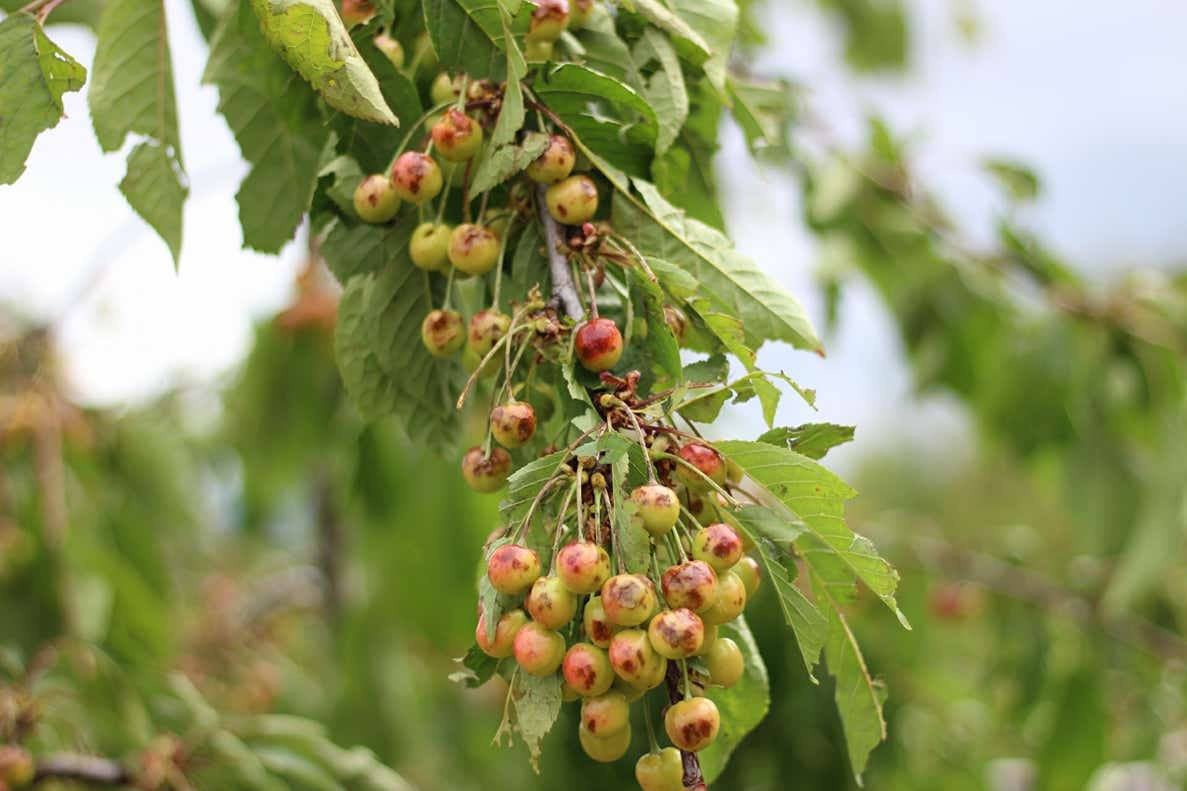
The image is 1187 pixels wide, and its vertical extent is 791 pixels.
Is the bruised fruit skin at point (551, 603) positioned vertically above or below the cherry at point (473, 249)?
below

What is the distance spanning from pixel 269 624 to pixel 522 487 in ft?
12.2

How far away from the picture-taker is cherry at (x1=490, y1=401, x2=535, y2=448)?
920 mm

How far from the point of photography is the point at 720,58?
1.10 metres

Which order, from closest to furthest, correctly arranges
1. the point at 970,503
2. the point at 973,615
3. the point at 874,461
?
1. the point at 973,615
2. the point at 970,503
3. the point at 874,461

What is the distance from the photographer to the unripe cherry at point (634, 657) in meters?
0.80

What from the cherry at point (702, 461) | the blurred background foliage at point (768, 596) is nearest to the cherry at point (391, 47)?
the cherry at point (702, 461)

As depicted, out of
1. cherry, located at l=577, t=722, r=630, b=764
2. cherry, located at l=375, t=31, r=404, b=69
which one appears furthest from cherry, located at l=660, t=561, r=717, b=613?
cherry, located at l=375, t=31, r=404, b=69

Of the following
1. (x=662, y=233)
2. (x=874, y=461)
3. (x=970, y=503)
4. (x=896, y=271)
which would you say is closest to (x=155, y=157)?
(x=662, y=233)

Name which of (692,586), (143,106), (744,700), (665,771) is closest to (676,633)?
(692,586)

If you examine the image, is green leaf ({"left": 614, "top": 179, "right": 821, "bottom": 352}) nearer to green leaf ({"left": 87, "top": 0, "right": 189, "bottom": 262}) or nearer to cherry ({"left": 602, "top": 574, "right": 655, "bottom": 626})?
cherry ({"left": 602, "top": 574, "right": 655, "bottom": 626})

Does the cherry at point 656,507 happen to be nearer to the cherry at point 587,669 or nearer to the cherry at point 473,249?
the cherry at point 587,669

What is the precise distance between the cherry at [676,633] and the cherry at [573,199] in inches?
14.6

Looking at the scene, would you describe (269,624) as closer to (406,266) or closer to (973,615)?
(973,615)

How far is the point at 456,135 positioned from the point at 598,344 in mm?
245
